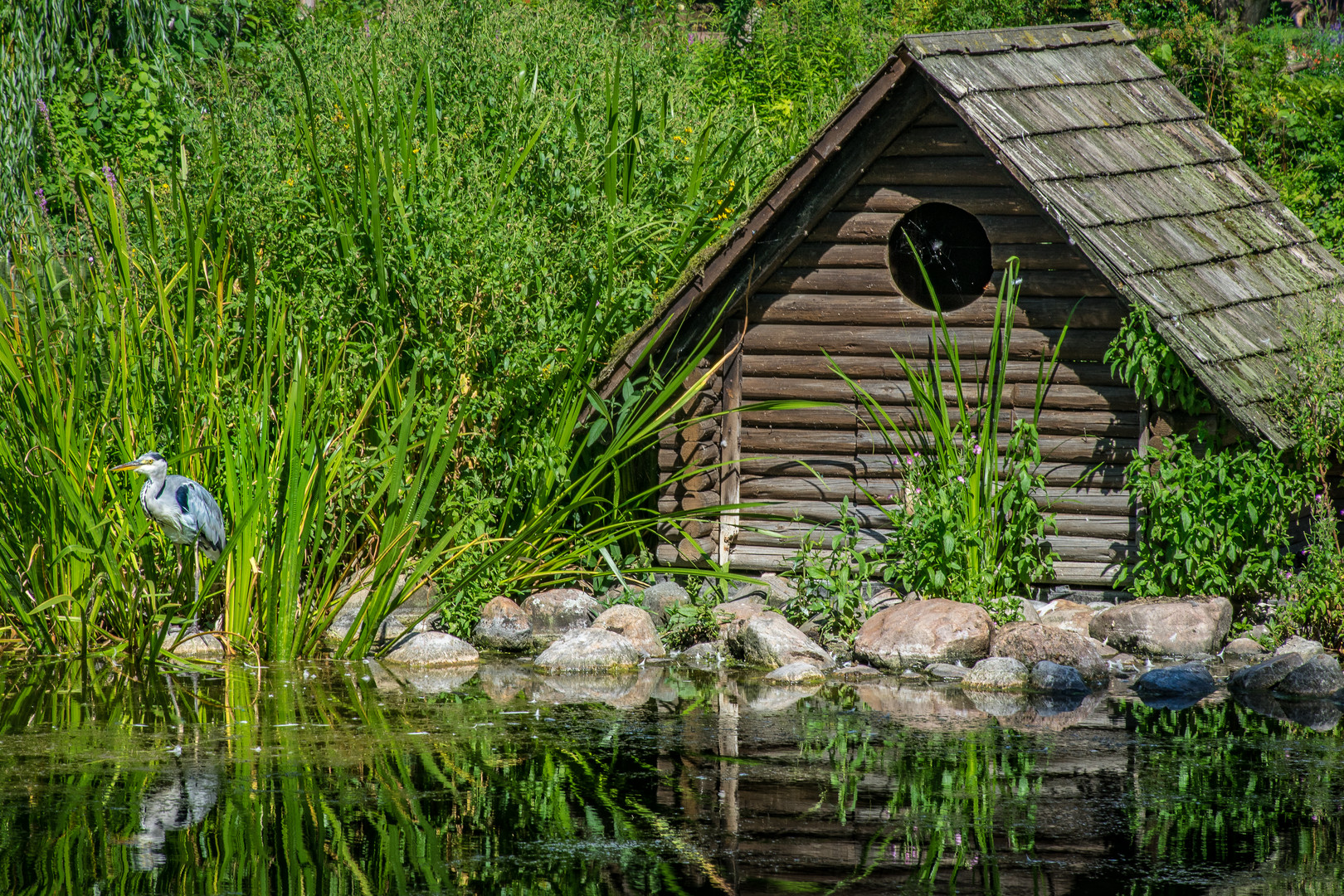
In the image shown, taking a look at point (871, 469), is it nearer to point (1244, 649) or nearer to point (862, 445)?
point (862, 445)

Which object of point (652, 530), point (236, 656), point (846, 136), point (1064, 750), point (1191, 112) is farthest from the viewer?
point (1191, 112)

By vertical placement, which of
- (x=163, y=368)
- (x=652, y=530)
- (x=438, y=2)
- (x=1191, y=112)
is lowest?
(x=652, y=530)

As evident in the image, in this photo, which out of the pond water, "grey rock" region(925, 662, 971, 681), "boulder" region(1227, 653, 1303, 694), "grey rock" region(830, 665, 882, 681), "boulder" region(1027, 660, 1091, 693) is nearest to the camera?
the pond water

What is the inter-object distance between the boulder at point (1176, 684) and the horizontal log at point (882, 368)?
2.03 metres

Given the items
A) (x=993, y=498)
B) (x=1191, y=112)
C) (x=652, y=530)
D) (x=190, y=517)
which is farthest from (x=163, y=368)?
(x=1191, y=112)

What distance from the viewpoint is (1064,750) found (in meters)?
6.71

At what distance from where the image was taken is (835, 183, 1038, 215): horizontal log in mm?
9305

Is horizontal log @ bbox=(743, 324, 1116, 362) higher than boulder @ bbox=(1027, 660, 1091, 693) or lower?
higher

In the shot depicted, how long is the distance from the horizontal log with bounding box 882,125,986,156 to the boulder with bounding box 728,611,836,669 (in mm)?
3194

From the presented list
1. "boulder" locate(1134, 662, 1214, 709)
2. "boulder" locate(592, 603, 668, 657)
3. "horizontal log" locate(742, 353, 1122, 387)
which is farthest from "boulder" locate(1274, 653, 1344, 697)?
"boulder" locate(592, 603, 668, 657)

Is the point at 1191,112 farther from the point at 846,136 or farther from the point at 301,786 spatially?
the point at 301,786

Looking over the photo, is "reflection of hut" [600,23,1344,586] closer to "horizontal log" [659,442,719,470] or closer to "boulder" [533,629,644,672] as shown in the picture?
"horizontal log" [659,442,719,470]

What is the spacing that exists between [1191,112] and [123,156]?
31.8ft

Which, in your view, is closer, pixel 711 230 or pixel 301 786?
pixel 301 786
